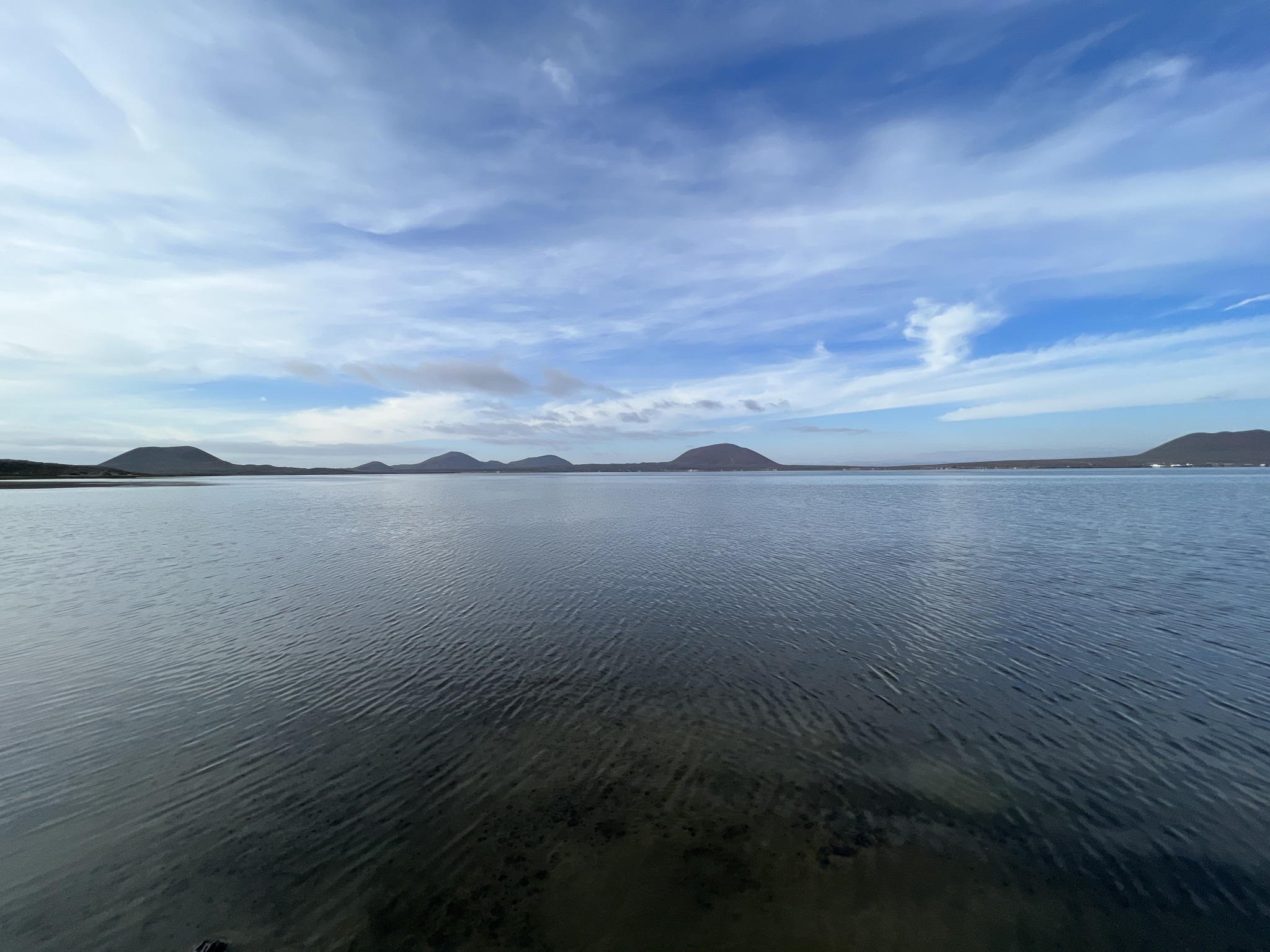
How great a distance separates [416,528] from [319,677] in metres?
38.3

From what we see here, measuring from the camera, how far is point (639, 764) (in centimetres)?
1137

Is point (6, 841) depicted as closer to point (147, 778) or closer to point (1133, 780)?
point (147, 778)

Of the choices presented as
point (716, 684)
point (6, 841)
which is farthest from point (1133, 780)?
point (6, 841)

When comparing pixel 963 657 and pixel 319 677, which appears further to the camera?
pixel 963 657

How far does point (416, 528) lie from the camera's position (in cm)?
5219

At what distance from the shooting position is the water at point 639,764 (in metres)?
7.64

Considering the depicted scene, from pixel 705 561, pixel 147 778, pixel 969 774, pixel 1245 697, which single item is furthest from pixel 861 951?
pixel 705 561

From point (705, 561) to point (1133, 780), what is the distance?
23379mm

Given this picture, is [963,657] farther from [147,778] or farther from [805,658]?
[147,778]

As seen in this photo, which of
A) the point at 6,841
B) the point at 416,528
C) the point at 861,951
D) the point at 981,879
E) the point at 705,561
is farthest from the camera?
the point at 416,528

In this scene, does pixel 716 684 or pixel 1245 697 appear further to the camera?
pixel 716 684

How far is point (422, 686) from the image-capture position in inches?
600

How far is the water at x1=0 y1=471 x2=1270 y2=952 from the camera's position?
7641 mm

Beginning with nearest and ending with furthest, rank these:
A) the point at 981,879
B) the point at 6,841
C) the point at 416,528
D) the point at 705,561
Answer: the point at 981,879 → the point at 6,841 → the point at 705,561 → the point at 416,528
